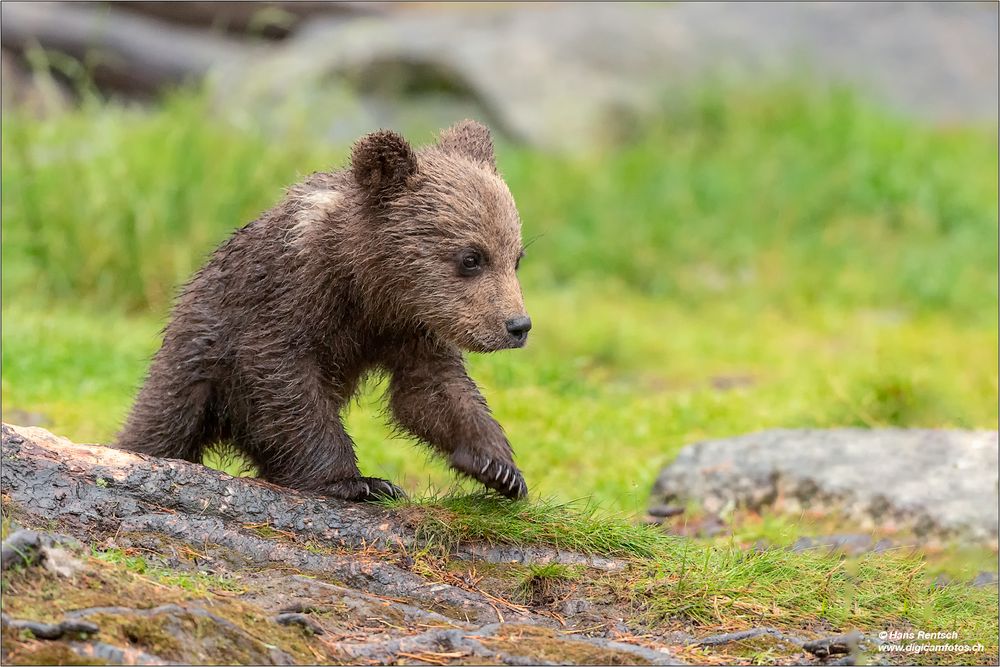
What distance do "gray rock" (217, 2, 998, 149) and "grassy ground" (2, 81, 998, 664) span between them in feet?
3.20

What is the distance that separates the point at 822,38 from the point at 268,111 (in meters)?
8.95

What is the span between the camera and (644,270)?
1354 centimetres

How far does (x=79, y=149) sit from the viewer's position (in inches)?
483

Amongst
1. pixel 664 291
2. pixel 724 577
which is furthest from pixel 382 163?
pixel 664 291

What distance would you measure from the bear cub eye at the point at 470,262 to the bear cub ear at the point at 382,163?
0.39 meters

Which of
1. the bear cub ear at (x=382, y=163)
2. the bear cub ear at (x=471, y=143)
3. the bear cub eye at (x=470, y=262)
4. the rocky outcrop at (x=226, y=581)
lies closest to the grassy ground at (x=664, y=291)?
the rocky outcrop at (x=226, y=581)

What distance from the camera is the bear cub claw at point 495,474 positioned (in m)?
5.52

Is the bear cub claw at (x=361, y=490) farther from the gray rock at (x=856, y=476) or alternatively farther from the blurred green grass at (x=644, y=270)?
the gray rock at (x=856, y=476)

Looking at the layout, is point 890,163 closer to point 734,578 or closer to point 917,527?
point 917,527

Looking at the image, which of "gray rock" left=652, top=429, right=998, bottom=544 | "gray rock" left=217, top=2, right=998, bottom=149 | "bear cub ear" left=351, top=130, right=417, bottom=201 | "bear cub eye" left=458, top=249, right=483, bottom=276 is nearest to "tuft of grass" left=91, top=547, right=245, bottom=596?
"bear cub eye" left=458, top=249, right=483, bottom=276

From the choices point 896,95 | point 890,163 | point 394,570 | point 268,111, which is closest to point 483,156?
point 394,570

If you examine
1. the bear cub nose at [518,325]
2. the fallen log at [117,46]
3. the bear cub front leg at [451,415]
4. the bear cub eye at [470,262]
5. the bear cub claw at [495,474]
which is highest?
the fallen log at [117,46]

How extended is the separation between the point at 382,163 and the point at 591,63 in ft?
42.7

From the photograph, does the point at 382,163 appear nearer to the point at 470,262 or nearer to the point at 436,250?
the point at 436,250
